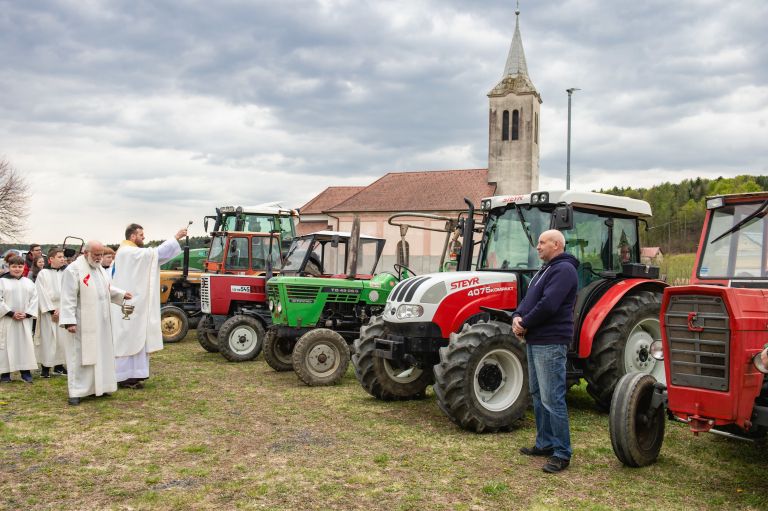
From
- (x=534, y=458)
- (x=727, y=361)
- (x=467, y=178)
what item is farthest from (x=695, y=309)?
(x=467, y=178)

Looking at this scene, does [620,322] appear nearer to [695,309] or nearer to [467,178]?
[695,309]

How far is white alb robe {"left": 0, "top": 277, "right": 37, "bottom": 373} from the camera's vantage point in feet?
29.4

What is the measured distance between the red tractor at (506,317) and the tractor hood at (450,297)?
0.01 metres

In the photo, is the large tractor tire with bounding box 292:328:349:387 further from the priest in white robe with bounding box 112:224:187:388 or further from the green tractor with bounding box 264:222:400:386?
the priest in white robe with bounding box 112:224:187:388

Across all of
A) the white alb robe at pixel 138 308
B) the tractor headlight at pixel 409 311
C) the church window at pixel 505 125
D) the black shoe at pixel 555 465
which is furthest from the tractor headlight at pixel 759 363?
the church window at pixel 505 125

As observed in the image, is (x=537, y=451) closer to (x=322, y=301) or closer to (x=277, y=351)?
(x=322, y=301)

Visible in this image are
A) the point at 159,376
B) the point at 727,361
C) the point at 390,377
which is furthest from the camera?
the point at 159,376

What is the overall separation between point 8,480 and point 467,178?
132ft

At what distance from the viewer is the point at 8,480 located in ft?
15.8

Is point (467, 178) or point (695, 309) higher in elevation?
point (467, 178)

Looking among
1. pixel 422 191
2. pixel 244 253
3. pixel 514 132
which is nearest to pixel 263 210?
pixel 244 253

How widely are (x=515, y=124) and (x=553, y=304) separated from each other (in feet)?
135

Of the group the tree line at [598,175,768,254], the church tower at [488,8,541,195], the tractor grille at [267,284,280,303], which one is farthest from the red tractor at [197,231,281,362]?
the tree line at [598,175,768,254]

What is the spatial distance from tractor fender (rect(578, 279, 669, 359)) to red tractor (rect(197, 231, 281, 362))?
6.00 m
